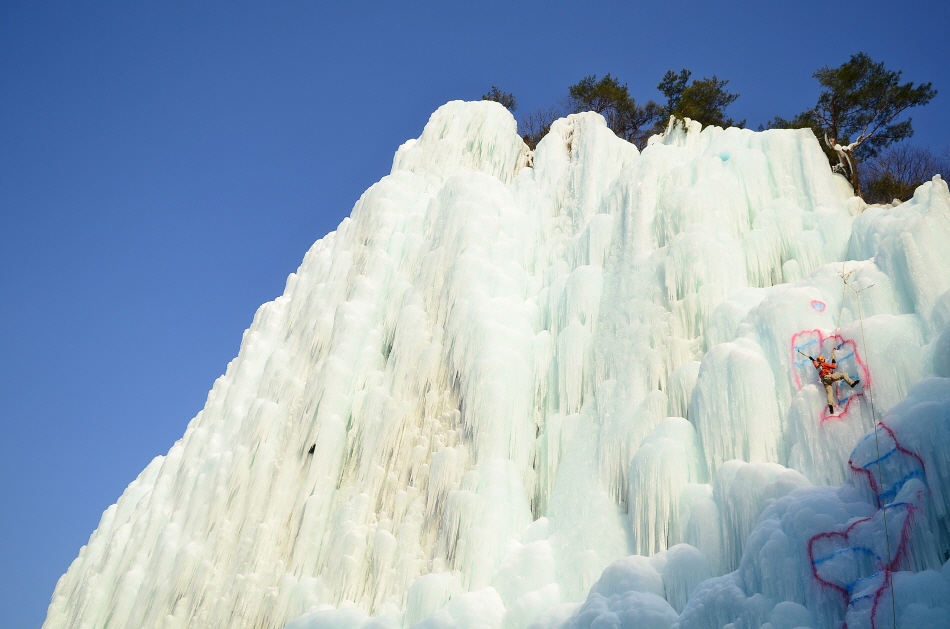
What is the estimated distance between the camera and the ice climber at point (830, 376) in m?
6.87

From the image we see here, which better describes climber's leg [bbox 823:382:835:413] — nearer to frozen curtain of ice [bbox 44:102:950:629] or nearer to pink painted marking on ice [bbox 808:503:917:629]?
frozen curtain of ice [bbox 44:102:950:629]

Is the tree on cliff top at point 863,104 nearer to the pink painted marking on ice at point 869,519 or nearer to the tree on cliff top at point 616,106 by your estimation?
the tree on cliff top at point 616,106

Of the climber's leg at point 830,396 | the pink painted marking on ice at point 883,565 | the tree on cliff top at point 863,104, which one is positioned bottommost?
the pink painted marking on ice at point 883,565

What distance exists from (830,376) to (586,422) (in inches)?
122

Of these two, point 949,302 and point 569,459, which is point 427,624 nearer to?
point 569,459

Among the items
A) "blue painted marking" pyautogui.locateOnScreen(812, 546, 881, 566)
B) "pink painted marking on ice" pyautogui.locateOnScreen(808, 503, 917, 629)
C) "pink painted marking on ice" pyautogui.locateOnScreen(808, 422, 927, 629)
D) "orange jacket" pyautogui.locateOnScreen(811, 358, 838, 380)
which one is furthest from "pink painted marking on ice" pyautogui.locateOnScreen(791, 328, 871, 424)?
"blue painted marking" pyautogui.locateOnScreen(812, 546, 881, 566)

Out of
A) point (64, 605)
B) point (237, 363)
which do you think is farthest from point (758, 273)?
point (64, 605)

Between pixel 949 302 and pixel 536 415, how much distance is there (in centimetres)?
501

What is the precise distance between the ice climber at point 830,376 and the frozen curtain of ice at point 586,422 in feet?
0.29

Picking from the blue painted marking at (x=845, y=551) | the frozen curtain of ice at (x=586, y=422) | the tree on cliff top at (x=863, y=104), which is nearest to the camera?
the blue painted marking at (x=845, y=551)

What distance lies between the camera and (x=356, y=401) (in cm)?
1167

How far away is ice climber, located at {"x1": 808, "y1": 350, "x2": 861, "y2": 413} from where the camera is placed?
6871 millimetres

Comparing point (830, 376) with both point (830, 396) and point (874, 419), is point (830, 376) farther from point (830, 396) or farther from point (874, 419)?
point (874, 419)

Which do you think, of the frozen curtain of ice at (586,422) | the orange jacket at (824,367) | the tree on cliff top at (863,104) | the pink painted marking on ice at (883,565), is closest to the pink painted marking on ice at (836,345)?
the frozen curtain of ice at (586,422)
